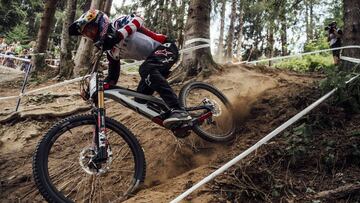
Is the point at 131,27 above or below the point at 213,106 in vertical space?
above

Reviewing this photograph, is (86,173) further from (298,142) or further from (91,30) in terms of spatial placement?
(298,142)

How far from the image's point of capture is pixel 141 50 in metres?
4.79

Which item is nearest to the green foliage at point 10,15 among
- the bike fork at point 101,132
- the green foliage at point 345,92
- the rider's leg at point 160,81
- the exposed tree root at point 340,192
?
the rider's leg at point 160,81

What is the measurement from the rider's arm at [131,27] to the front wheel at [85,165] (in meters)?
0.97

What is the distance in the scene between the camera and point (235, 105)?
20.9 feet

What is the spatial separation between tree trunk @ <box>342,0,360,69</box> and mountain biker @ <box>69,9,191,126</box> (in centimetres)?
304

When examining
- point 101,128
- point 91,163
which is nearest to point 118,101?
point 101,128

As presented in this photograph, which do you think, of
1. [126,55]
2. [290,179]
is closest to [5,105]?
[126,55]

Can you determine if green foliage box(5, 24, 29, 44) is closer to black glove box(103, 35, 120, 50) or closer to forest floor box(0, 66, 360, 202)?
forest floor box(0, 66, 360, 202)

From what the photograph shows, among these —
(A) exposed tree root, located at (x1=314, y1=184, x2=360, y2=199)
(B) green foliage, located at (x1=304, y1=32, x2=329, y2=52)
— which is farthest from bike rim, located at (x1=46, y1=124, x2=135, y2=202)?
(B) green foliage, located at (x1=304, y1=32, x2=329, y2=52)

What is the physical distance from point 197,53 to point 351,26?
273 cm

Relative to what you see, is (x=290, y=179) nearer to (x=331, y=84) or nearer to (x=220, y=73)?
(x=331, y=84)

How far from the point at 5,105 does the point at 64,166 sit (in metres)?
4.26

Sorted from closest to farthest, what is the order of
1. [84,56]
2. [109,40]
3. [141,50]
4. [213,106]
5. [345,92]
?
1. [109,40]
2. [141,50]
3. [345,92]
4. [213,106]
5. [84,56]
